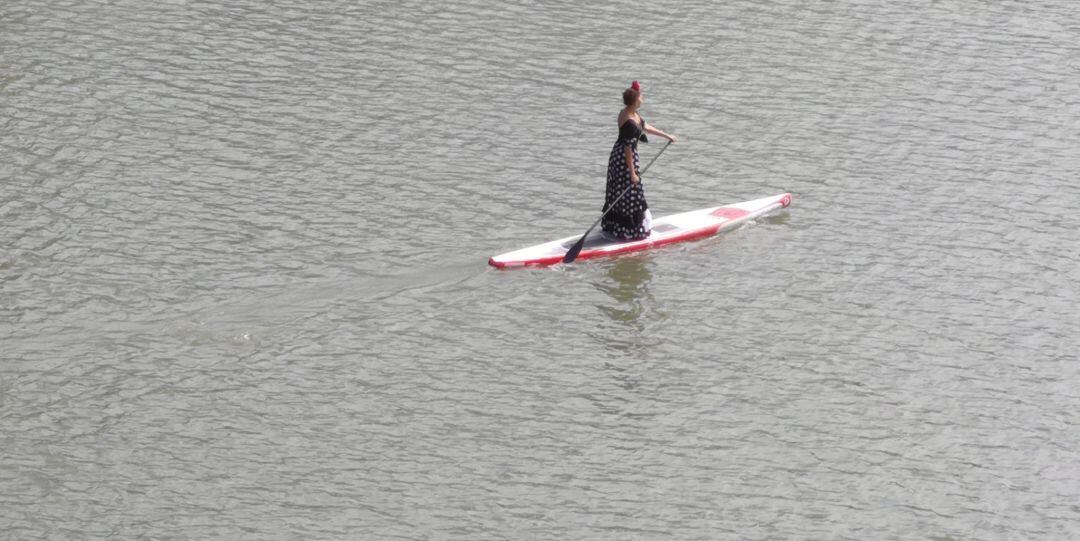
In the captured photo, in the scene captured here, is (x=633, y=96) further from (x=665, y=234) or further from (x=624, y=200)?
(x=665, y=234)

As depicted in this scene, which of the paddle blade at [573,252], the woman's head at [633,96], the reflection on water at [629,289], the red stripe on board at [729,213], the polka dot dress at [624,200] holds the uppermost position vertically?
the woman's head at [633,96]

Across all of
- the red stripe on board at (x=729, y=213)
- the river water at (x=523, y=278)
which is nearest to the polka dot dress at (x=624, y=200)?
the river water at (x=523, y=278)

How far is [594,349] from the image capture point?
17.3 m

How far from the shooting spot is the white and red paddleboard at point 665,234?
1908cm

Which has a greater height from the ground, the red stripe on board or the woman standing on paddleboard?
the woman standing on paddleboard

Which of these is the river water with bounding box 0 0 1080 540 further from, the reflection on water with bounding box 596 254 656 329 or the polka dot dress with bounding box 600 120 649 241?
the polka dot dress with bounding box 600 120 649 241

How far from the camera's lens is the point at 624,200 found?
19703 millimetres

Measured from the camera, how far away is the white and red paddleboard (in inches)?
751

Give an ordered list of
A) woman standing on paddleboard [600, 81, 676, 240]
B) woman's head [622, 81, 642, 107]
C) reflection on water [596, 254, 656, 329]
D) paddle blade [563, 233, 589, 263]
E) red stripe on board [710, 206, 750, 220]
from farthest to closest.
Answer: red stripe on board [710, 206, 750, 220] < woman standing on paddleboard [600, 81, 676, 240] < paddle blade [563, 233, 589, 263] < woman's head [622, 81, 642, 107] < reflection on water [596, 254, 656, 329]

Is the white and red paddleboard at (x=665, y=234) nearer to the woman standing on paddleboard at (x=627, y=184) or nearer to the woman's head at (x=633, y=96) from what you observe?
the woman standing on paddleboard at (x=627, y=184)

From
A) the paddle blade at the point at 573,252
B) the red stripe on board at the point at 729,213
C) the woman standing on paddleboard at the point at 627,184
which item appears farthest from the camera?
the red stripe on board at the point at 729,213

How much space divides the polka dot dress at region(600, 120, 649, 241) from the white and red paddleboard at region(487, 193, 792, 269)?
0.48ft

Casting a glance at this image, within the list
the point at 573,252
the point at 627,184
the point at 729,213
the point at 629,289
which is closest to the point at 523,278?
the point at 573,252

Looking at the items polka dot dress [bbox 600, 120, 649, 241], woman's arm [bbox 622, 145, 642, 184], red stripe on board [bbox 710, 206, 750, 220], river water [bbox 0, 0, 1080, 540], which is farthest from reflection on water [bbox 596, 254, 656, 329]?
red stripe on board [bbox 710, 206, 750, 220]
